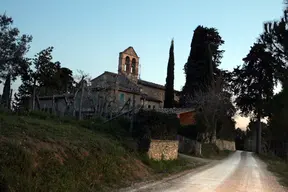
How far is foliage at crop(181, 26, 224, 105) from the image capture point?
5019 centimetres

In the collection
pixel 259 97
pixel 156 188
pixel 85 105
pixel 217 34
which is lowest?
pixel 156 188

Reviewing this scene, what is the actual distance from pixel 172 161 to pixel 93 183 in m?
12.2

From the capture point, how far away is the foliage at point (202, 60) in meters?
50.2

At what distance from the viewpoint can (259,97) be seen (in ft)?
163

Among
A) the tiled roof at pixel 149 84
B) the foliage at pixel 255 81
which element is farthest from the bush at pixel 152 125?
the tiled roof at pixel 149 84

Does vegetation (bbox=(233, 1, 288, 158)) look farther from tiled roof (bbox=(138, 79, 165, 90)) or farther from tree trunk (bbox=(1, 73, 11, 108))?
tree trunk (bbox=(1, 73, 11, 108))

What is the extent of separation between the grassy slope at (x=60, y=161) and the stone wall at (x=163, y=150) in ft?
7.31

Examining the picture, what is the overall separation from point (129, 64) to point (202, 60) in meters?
16.2

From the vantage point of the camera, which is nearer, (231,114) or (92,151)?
(92,151)

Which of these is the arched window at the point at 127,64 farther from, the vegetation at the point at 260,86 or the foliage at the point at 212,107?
the vegetation at the point at 260,86

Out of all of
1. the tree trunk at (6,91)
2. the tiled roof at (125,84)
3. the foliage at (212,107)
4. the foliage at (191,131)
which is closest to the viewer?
the tree trunk at (6,91)

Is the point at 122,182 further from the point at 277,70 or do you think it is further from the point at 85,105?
the point at 277,70

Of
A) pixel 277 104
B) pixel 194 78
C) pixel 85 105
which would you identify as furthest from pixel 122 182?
pixel 194 78

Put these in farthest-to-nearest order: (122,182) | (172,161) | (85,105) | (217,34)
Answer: (217,34), (85,105), (172,161), (122,182)
